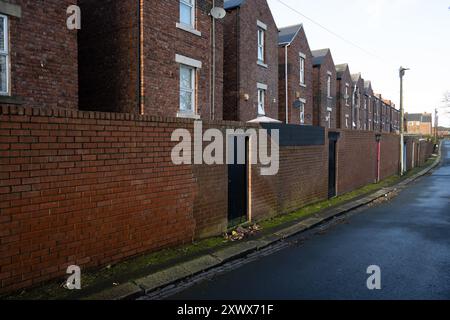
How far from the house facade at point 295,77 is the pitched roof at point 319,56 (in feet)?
8.97

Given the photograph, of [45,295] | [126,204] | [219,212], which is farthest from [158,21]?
[45,295]

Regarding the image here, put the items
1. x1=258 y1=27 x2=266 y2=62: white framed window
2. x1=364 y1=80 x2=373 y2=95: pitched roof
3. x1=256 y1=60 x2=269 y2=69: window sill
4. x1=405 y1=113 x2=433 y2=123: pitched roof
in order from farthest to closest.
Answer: x1=405 y1=113 x2=433 y2=123: pitched roof < x1=364 y1=80 x2=373 y2=95: pitched roof < x1=258 y1=27 x2=266 y2=62: white framed window < x1=256 y1=60 x2=269 y2=69: window sill

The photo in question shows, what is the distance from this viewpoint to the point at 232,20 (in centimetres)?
1808

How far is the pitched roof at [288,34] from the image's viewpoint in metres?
23.7

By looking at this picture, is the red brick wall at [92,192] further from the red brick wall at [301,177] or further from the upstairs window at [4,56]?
the upstairs window at [4,56]

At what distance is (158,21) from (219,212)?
296 inches

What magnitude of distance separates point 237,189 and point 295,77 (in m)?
16.9

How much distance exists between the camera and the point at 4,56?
29.0ft

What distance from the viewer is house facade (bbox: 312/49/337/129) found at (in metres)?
28.5

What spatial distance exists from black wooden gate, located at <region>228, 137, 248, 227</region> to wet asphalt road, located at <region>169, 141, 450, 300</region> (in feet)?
5.85

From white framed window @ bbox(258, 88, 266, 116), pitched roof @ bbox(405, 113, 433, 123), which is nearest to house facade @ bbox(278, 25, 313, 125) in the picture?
white framed window @ bbox(258, 88, 266, 116)

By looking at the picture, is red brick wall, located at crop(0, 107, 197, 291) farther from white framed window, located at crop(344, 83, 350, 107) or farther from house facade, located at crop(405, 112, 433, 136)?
house facade, located at crop(405, 112, 433, 136)

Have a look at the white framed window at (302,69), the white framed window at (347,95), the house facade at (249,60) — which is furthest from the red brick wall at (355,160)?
the white framed window at (347,95)
